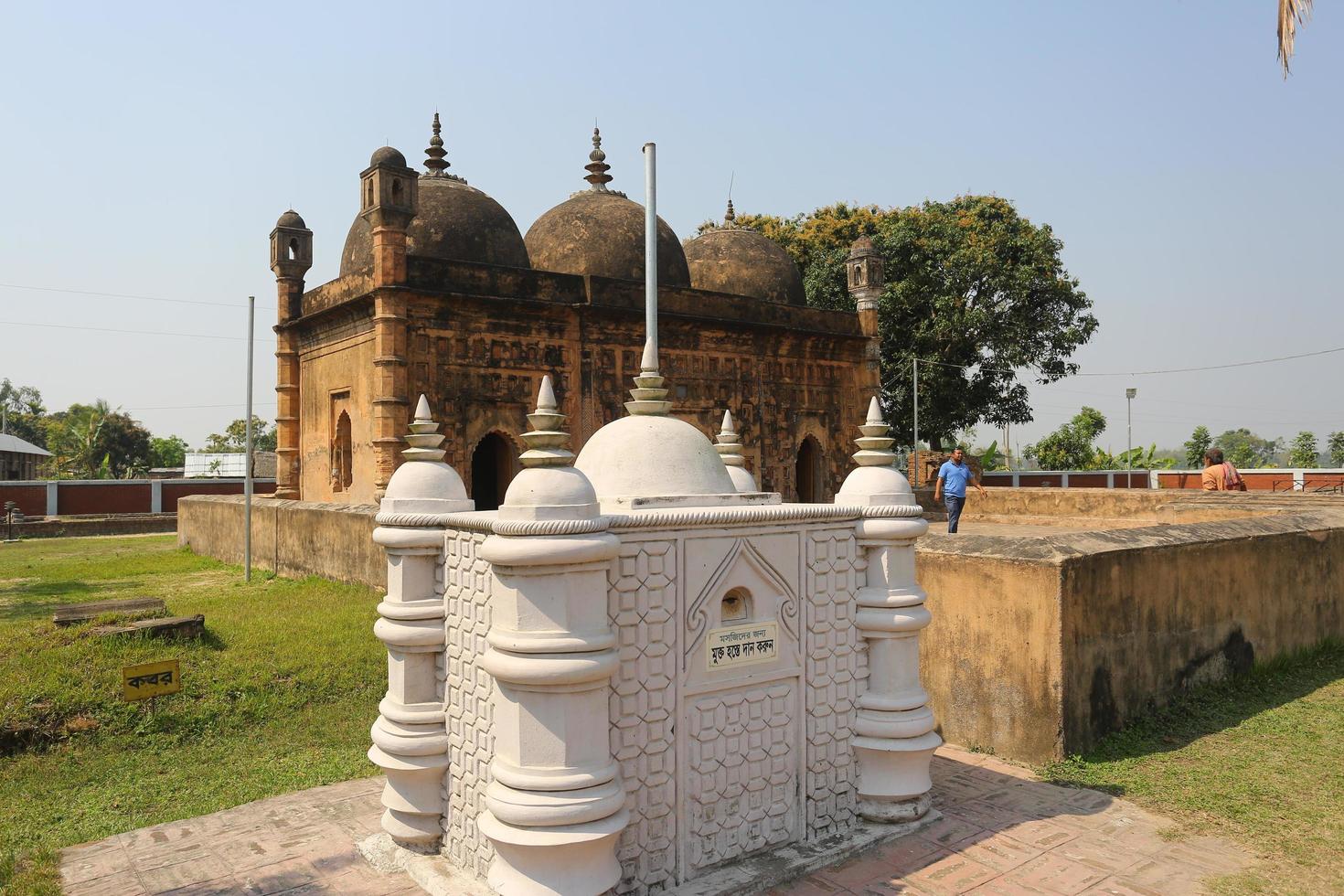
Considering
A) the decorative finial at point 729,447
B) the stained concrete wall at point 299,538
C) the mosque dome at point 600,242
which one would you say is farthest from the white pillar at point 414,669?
the mosque dome at point 600,242

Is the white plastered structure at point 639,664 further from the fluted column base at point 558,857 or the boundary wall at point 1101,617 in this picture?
the boundary wall at point 1101,617

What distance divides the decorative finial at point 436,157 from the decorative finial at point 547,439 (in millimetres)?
13567

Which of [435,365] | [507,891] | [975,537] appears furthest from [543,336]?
[507,891]

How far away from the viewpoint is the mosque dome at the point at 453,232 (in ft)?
48.0

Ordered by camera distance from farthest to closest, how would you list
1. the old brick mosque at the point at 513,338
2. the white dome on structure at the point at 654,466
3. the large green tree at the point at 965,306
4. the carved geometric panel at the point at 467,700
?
the large green tree at the point at 965,306 < the old brick mosque at the point at 513,338 < the white dome on structure at the point at 654,466 < the carved geometric panel at the point at 467,700

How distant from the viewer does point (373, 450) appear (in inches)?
517

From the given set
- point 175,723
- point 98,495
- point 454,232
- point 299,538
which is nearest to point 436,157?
point 454,232

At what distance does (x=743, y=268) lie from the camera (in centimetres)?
1888

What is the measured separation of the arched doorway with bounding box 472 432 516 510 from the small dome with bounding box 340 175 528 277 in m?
2.95

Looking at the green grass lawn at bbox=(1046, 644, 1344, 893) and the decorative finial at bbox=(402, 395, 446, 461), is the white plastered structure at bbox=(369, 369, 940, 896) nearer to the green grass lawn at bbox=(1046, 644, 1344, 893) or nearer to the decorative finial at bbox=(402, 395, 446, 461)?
the decorative finial at bbox=(402, 395, 446, 461)

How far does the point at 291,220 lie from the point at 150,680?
12.0m

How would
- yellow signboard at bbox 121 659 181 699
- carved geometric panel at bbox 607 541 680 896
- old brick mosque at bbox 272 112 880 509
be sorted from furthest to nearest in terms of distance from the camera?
old brick mosque at bbox 272 112 880 509 → yellow signboard at bbox 121 659 181 699 → carved geometric panel at bbox 607 541 680 896

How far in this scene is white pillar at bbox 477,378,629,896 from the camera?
3.53 m

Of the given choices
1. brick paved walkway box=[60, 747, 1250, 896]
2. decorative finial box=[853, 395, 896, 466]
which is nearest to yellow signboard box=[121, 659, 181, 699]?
brick paved walkway box=[60, 747, 1250, 896]
